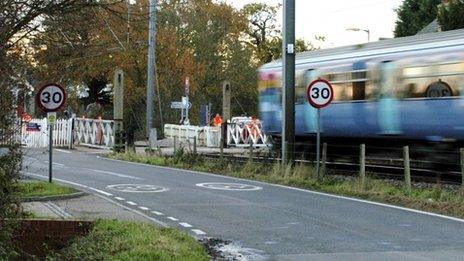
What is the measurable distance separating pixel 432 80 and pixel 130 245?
36.8 ft

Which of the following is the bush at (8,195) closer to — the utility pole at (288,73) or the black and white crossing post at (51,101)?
the black and white crossing post at (51,101)

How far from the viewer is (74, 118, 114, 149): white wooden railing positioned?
3578 centimetres

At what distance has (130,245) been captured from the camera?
801 centimetres

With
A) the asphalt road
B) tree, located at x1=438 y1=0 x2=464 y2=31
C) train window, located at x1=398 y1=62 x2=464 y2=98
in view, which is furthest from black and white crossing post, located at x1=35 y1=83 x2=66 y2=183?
tree, located at x1=438 y1=0 x2=464 y2=31

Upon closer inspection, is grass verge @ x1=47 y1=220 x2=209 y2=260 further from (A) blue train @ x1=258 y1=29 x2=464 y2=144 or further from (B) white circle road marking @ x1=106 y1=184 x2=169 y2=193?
(A) blue train @ x1=258 y1=29 x2=464 y2=144

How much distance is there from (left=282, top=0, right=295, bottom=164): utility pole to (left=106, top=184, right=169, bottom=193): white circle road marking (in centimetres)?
461

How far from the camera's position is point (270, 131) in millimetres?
23766

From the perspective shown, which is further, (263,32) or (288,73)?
(263,32)

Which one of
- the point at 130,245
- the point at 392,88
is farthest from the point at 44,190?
the point at 392,88

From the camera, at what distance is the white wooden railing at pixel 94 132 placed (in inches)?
1409

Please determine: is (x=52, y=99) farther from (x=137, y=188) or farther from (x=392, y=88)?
(x=392, y=88)

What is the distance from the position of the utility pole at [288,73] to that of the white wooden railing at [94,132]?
670 inches

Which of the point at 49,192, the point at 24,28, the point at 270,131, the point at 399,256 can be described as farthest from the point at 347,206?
the point at 270,131

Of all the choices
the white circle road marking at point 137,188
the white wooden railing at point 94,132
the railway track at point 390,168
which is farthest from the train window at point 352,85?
the white wooden railing at point 94,132
